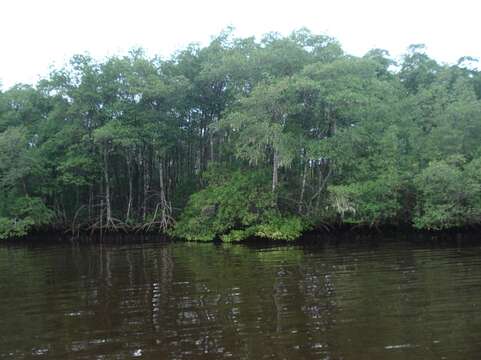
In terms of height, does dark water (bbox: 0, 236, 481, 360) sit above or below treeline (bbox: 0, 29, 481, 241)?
below

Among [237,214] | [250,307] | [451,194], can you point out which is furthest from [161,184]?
[250,307]

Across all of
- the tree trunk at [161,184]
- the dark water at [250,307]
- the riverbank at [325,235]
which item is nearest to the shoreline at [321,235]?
the riverbank at [325,235]

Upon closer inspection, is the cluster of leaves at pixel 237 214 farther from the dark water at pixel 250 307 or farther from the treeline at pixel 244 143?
the dark water at pixel 250 307

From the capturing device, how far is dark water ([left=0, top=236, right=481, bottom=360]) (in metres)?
6.36

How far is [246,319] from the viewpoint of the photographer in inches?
307

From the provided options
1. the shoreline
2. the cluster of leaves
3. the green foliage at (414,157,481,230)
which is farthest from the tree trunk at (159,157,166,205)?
the green foliage at (414,157,481,230)

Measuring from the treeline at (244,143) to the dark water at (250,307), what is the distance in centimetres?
546

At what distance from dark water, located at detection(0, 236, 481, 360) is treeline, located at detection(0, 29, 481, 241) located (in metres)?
5.46

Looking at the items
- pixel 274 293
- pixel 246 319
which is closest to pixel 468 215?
pixel 274 293

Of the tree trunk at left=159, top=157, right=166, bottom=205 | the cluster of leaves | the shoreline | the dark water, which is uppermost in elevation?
the tree trunk at left=159, top=157, right=166, bottom=205

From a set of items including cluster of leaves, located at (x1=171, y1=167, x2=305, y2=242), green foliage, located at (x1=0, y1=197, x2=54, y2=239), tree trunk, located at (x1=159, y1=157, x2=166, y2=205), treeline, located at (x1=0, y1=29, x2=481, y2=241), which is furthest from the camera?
tree trunk, located at (x1=159, y1=157, x2=166, y2=205)

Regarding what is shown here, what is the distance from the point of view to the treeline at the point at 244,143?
68.2ft

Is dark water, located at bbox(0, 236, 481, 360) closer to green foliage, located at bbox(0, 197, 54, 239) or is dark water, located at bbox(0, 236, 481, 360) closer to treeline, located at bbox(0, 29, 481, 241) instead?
treeline, located at bbox(0, 29, 481, 241)

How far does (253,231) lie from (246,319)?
1359cm
